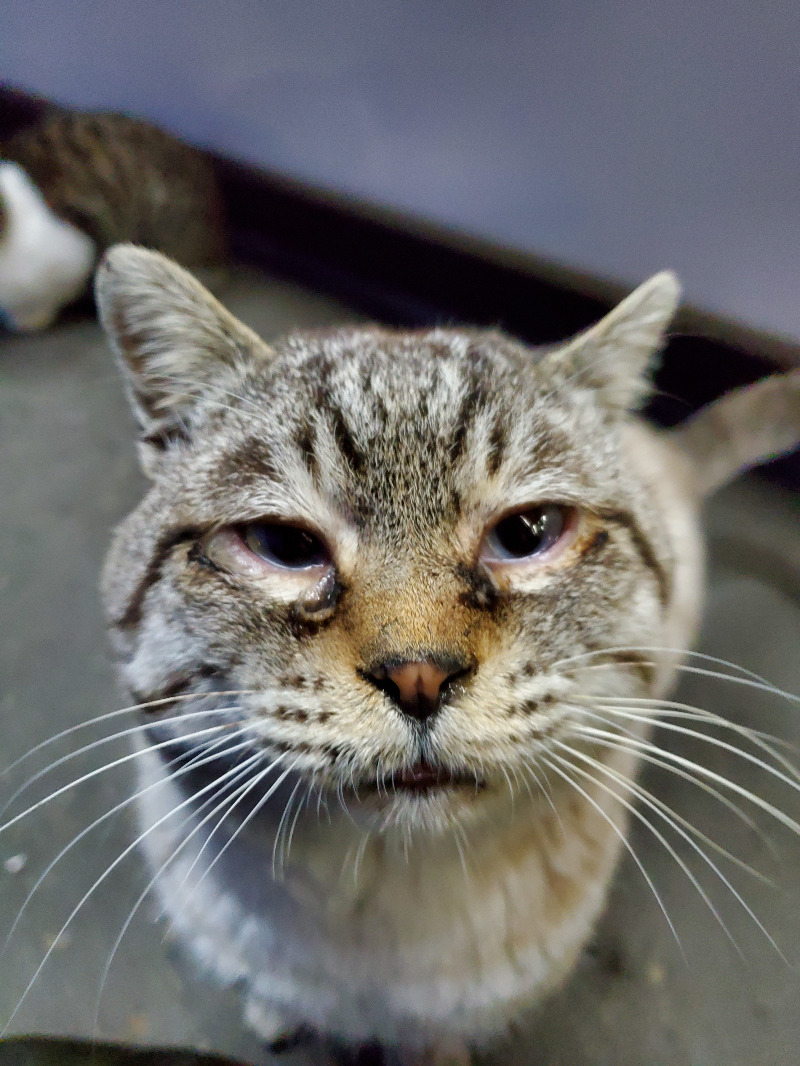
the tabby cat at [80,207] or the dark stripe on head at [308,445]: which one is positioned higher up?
the tabby cat at [80,207]

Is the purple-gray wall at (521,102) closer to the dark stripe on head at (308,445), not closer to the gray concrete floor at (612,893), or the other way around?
the gray concrete floor at (612,893)

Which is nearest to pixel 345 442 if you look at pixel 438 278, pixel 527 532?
pixel 527 532

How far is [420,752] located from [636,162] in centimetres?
158

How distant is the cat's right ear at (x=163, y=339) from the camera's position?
902mm

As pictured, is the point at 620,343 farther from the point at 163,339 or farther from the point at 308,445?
the point at 163,339

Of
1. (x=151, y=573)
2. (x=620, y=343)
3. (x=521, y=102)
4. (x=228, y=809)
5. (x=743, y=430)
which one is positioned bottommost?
(x=228, y=809)

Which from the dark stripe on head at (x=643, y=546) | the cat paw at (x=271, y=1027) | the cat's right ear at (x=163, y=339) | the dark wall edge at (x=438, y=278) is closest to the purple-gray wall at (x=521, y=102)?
the dark wall edge at (x=438, y=278)

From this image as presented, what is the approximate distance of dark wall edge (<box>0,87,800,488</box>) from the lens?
72.5 inches

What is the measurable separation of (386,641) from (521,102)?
158cm

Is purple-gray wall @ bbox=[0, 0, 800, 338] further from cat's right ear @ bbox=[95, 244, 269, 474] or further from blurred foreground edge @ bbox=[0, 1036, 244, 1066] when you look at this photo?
blurred foreground edge @ bbox=[0, 1036, 244, 1066]

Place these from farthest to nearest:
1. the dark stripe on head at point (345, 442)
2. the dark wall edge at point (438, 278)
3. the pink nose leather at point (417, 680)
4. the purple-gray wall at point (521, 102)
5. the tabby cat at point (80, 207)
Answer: the tabby cat at point (80, 207) < the dark wall edge at point (438, 278) < the purple-gray wall at point (521, 102) < the dark stripe on head at point (345, 442) < the pink nose leather at point (417, 680)

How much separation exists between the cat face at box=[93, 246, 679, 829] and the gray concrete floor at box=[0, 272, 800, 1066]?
646 millimetres

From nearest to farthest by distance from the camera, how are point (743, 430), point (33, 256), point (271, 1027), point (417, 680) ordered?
1. point (417, 680)
2. point (271, 1027)
3. point (743, 430)
4. point (33, 256)

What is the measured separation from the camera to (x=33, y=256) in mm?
2449
